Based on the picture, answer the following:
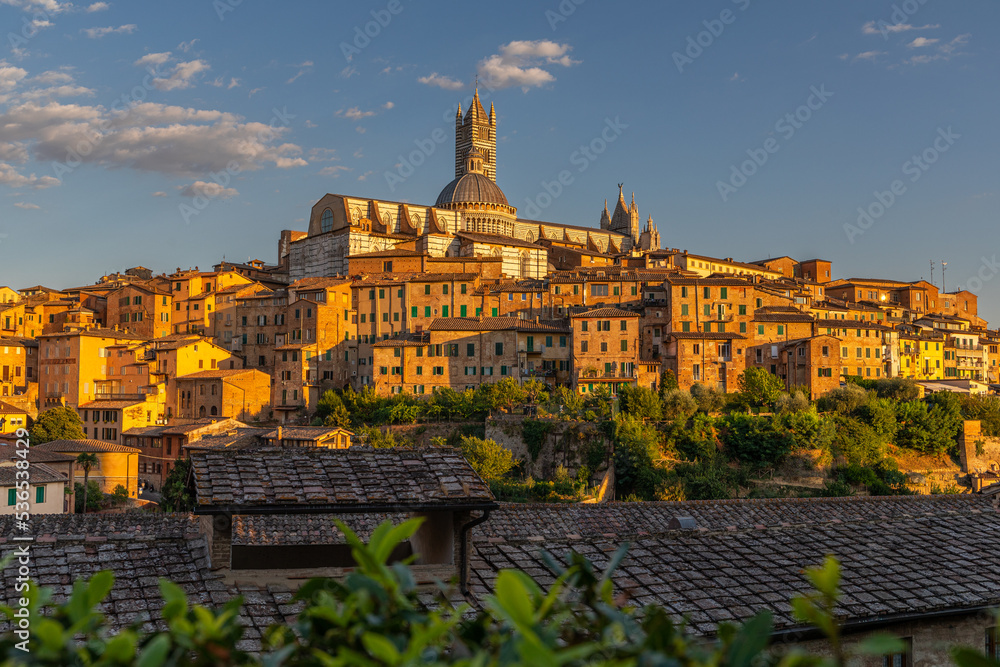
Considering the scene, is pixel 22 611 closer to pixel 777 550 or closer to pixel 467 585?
pixel 467 585

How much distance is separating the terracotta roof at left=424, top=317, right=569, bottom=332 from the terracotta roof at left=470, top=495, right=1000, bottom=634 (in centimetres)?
4335

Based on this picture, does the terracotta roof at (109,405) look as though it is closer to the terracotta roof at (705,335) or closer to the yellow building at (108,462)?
the yellow building at (108,462)

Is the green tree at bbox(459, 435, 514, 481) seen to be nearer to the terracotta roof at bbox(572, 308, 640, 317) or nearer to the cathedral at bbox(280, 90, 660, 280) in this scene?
the terracotta roof at bbox(572, 308, 640, 317)

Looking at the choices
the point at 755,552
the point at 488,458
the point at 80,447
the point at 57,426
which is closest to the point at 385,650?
the point at 755,552

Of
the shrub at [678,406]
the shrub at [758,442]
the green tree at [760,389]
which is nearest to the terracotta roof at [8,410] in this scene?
the shrub at [678,406]

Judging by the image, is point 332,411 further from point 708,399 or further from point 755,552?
point 755,552

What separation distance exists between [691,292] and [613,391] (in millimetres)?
9166

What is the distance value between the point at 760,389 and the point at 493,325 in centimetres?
1677

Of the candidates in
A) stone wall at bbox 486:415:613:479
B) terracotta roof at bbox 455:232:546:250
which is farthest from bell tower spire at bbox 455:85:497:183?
stone wall at bbox 486:415:613:479

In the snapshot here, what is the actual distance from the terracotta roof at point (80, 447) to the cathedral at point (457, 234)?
2702 centimetres

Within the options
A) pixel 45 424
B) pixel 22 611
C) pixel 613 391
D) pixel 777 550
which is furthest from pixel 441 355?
pixel 22 611

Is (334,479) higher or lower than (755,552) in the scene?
Result: higher

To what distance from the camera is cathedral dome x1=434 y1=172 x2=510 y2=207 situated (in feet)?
294

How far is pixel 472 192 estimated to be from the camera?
295ft
